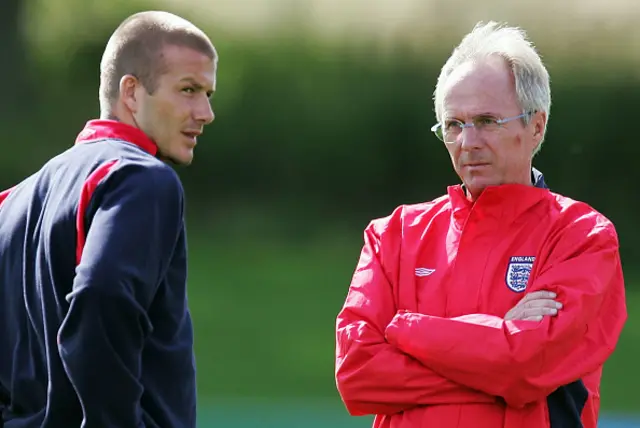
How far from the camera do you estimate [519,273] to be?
7.39 feet

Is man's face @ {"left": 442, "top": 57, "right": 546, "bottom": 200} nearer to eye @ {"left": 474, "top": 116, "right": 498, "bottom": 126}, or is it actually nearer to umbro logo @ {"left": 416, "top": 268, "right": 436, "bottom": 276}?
eye @ {"left": 474, "top": 116, "right": 498, "bottom": 126}

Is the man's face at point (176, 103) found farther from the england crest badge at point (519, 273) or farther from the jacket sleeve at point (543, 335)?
the england crest badge at point (519, 273)

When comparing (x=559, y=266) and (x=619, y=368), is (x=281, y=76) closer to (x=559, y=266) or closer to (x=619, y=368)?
(x=619, y=368)

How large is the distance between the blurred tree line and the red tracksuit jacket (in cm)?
364

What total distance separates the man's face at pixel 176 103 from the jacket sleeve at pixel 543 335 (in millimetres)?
644

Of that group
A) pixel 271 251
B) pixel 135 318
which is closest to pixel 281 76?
pixel 271 251

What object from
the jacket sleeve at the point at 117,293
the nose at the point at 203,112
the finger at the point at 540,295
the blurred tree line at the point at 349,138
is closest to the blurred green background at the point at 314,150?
the blurred tree line at the point at 349,138

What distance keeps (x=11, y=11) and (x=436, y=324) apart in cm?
564

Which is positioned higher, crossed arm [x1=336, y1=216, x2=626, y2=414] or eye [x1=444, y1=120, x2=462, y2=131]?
eye [x1=444, y1=120, x2=462, y2=131]

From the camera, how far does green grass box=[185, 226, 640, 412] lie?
6.29 metres

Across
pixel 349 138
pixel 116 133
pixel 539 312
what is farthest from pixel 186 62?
pixel 349 138

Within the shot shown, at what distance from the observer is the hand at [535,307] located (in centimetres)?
215

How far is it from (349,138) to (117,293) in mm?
4674

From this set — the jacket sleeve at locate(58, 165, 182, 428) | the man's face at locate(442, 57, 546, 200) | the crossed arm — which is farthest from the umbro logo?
the jacket sleeve at locate(58, 165, 182, 428)
